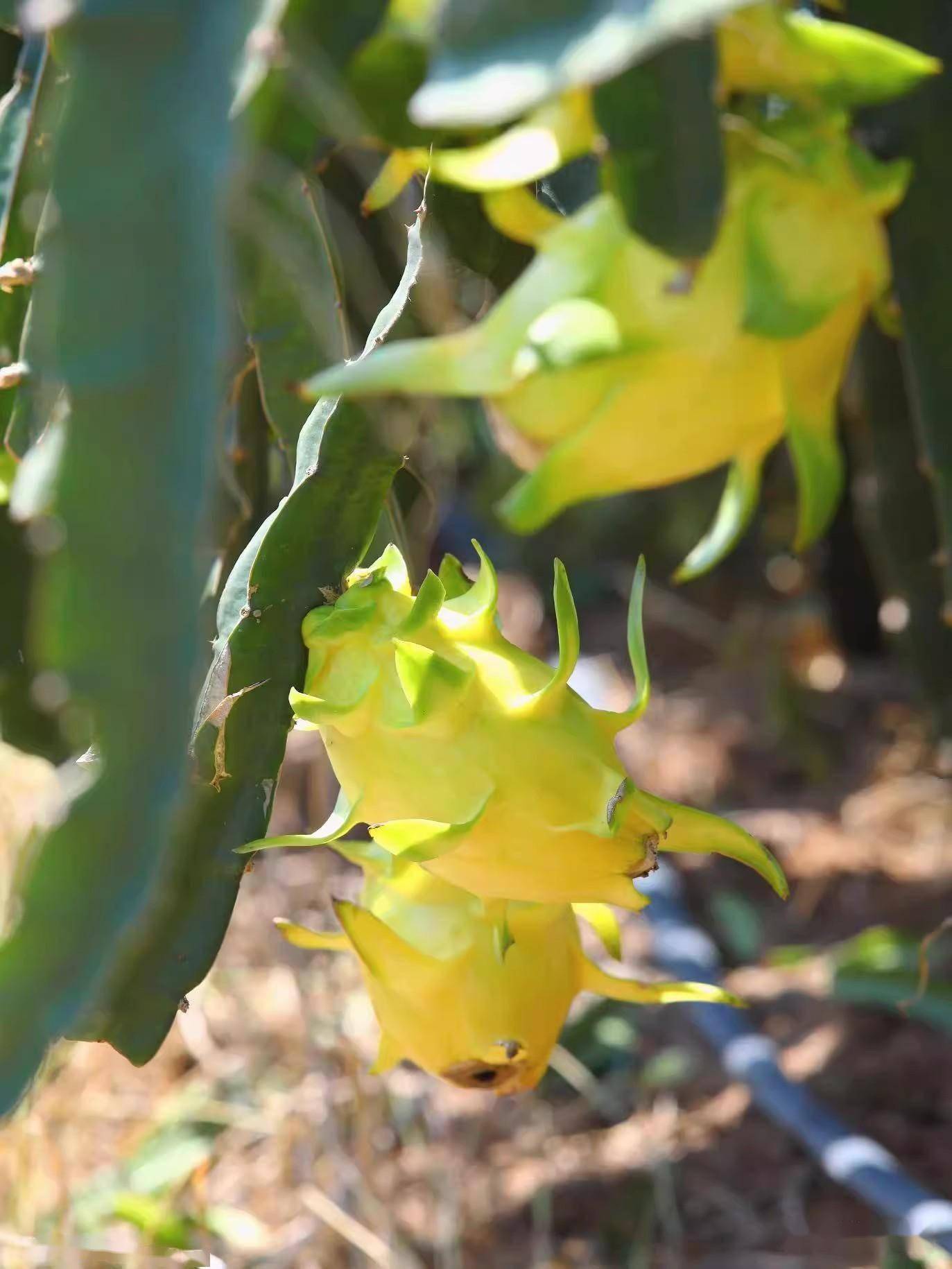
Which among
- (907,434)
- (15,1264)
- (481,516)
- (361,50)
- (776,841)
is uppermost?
(361,50)

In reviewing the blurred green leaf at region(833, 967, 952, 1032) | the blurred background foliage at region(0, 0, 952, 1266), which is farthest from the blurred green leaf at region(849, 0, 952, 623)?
the blurred green leaf at region(833, 967, 952, 1032)

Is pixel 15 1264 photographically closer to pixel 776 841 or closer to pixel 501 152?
pixel 501 152

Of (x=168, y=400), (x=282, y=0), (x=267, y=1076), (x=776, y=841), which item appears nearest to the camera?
(x=168, y=400)

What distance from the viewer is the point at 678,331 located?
1.55 ft

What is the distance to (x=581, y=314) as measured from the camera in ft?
1.53

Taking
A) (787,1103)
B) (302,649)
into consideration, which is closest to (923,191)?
(302,649)

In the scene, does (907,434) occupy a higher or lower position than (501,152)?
lower

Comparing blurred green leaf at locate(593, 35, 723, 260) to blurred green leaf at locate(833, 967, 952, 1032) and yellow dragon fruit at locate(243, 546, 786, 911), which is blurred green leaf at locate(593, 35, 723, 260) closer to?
Answer: yellow dragon fruit at locate(243, 546, 786, 911)

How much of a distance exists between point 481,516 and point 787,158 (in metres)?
1.30

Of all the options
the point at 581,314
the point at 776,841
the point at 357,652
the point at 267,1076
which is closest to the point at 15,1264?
the point at 267,1076

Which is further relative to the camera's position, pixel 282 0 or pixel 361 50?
pixel 361 50

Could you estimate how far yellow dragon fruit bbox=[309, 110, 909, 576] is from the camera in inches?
18.5

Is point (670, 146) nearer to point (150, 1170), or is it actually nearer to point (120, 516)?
point (120, 516)

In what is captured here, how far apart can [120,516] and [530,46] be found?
203 millimetres
